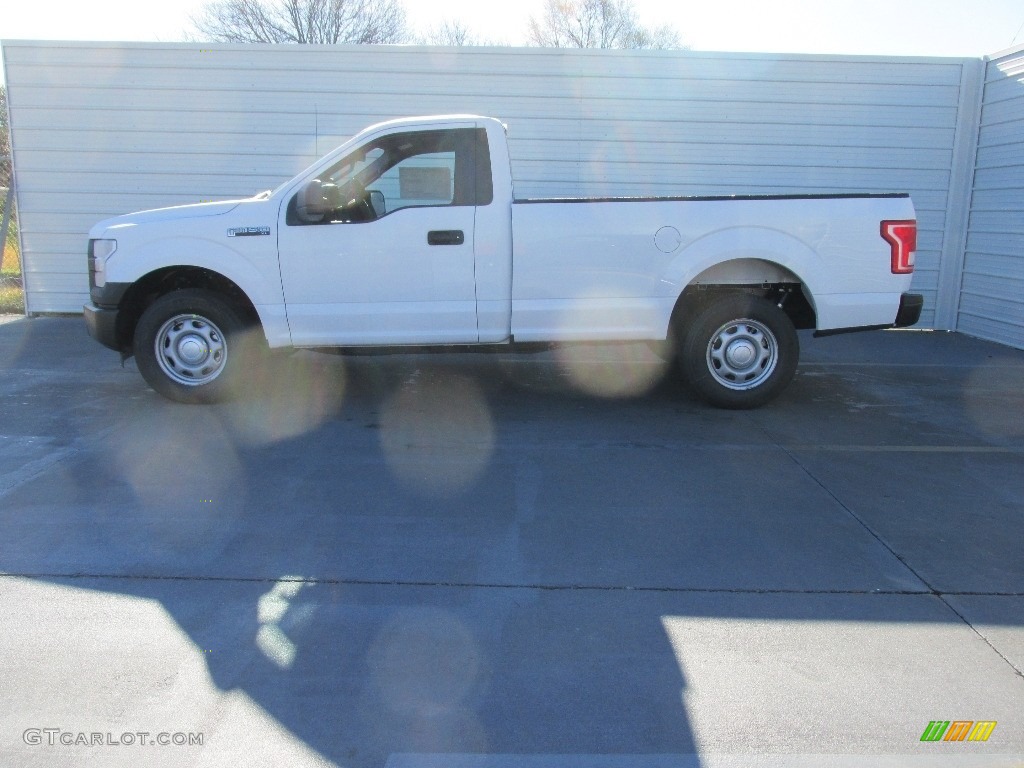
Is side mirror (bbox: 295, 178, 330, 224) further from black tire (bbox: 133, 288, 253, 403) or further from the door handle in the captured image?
black tire (bbox: 133, 288, 253, 403)

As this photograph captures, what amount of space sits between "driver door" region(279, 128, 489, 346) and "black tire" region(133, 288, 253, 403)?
543mm

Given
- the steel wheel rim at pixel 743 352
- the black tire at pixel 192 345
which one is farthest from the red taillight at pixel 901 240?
the black tire at pixel 192 345

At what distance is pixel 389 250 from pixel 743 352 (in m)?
2.83

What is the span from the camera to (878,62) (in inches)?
436

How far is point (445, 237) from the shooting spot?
6.49 meters

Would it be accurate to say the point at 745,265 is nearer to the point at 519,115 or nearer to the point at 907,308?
the point at 907,308

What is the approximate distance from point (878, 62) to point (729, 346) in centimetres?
620

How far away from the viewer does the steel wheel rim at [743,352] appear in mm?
6953

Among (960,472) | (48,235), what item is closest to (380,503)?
(960,472)

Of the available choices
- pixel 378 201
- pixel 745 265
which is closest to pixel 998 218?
pixel 745 265

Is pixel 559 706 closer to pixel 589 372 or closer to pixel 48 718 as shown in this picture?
pixel 48 718

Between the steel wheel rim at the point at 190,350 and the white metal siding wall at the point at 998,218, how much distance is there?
8.76m

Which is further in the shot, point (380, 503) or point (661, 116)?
point (661, 116)

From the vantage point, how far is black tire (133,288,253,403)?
677cm
